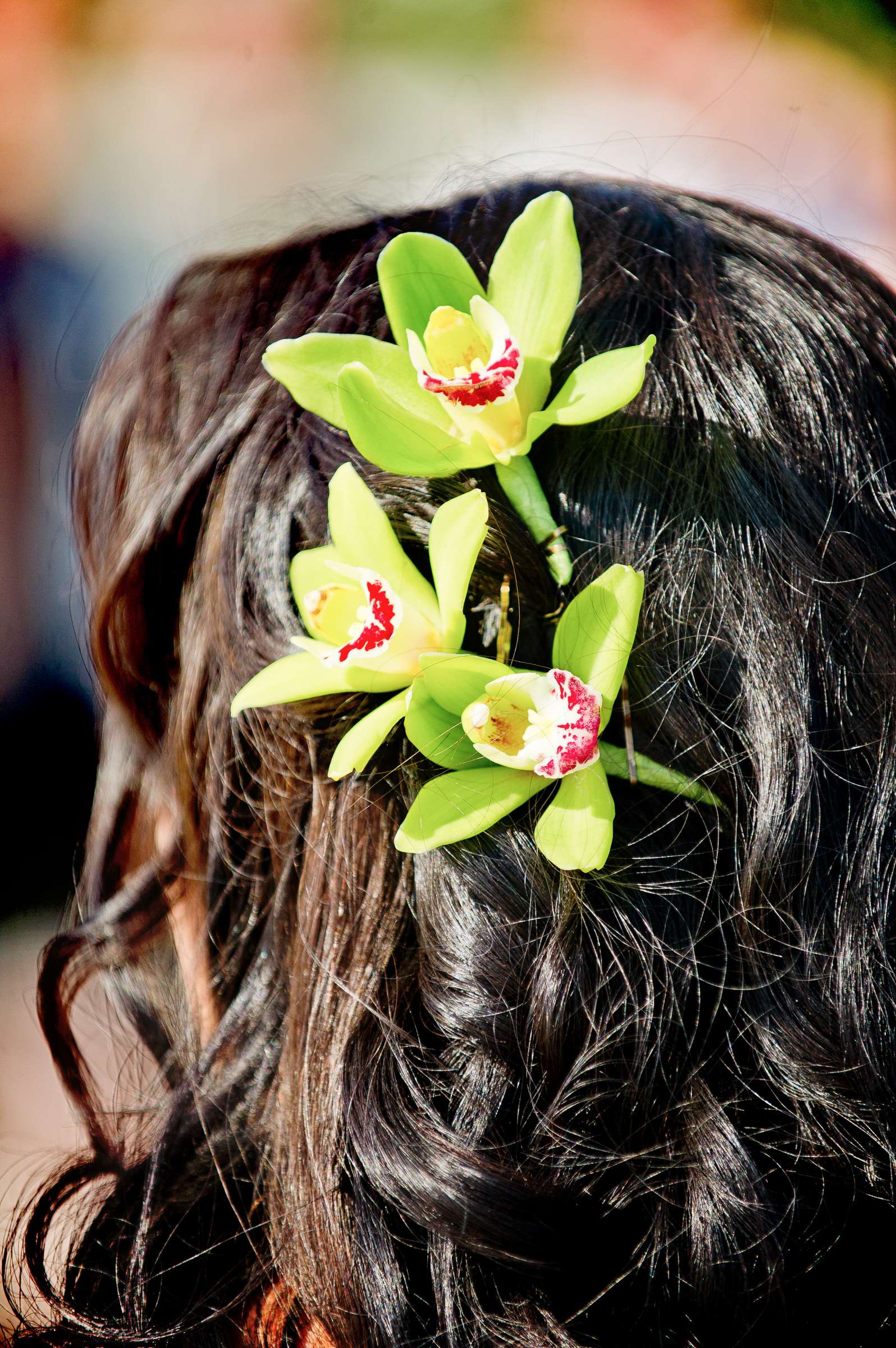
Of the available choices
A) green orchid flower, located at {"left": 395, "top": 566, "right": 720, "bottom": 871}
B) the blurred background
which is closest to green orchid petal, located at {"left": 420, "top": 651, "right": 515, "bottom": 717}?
green orchid flower, located at {"left": 395, "top": 566, "right": 720, "bottom": 871}

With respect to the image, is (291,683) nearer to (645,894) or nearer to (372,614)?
(372,614)

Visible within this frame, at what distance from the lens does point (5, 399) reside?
0.70 metres

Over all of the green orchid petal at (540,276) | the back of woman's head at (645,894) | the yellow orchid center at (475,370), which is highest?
the green orchid petal at (540,276)

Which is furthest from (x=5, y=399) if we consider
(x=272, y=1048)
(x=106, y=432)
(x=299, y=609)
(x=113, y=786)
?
(x=272, y=1048)

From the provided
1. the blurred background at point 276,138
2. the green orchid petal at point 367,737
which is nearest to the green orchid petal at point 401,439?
the green orchid petal at point 367,737

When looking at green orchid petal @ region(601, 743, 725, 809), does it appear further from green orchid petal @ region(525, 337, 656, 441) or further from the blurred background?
the blurred background

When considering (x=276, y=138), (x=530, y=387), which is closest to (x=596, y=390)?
(x=530, y=387)

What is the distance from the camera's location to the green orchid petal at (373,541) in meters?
0.33

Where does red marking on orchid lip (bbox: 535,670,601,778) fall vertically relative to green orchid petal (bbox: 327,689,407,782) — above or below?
above

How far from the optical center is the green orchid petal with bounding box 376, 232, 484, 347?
1.14 feet

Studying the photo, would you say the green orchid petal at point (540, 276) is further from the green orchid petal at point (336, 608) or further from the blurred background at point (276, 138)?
the blurred background at point (276, 138)

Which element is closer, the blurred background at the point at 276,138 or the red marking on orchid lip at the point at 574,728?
the red marking on orchid lip at the point at 574,728

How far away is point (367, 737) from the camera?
12.4 inches

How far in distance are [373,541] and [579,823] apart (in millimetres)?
144
